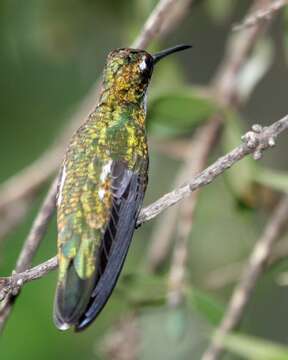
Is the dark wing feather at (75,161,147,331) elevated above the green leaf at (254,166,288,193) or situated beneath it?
situated beneath

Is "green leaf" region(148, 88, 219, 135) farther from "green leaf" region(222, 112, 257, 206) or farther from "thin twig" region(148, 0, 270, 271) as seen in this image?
"thin twig" region(148, 0, 270, 271)

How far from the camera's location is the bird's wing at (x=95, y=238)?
113 inches

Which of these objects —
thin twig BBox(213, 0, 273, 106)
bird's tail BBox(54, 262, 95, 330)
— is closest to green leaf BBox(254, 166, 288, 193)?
thin twig BBox(213, 0, 273, 106)

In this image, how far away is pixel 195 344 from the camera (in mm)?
5312

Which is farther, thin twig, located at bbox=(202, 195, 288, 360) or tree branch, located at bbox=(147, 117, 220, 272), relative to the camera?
tree branch, located at bbox=(147, 117, 220, 272)

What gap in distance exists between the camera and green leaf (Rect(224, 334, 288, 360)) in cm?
343

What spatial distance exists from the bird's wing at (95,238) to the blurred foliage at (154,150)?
59cm

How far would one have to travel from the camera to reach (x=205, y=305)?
365 centimetres

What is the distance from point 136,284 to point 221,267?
4.95 ft

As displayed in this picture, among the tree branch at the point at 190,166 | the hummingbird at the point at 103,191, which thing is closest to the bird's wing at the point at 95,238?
the hummingbird at the point at 103,191

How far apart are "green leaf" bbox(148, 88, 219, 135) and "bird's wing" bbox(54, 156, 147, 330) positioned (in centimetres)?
49

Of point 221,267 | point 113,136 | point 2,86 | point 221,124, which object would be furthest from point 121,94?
point 2,86

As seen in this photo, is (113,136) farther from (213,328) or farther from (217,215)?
(217,215)

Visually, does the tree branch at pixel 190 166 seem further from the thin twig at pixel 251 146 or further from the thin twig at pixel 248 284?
the thin twig at pixel 251 146
